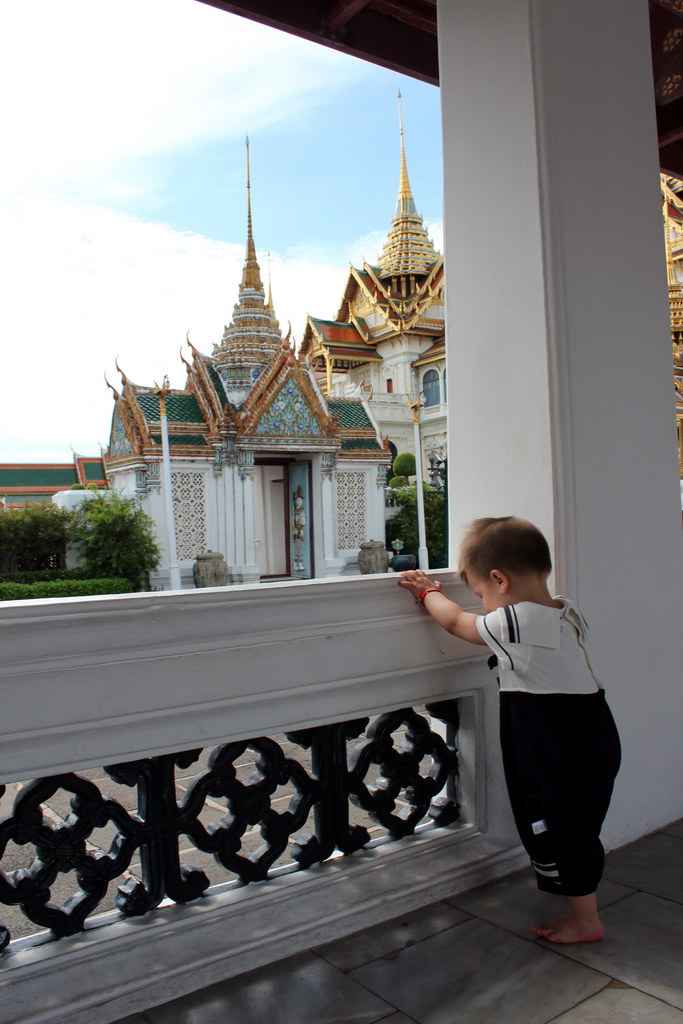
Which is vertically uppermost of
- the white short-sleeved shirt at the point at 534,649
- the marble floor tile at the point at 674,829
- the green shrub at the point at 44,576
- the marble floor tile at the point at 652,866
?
the white short-sleeved shirt at the point at 534,649

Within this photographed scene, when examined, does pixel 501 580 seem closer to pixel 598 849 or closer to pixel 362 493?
pixel 598 849

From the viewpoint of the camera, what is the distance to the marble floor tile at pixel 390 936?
4.21 feet

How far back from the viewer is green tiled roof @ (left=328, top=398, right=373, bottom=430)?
1330 centimetres

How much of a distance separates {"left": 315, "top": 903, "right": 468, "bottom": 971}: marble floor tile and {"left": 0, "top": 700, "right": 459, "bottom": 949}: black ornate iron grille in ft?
0.47

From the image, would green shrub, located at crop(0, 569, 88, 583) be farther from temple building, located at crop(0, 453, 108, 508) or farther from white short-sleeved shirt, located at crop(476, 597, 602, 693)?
white short-sleeved shirt, located at crop(476, 597, 602, 693)

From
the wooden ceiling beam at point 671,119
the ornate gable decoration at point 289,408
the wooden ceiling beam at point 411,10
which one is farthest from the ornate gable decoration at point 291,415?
the wooden ceiling beam at point 411,10

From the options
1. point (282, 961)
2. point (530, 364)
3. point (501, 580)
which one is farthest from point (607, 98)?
point (282, 961)

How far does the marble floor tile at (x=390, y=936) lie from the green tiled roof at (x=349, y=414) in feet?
39.1

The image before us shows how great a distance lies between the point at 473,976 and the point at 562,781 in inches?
13.2

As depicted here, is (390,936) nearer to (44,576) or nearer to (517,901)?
(517,901)

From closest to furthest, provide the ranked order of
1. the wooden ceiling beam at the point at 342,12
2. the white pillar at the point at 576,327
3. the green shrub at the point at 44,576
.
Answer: the white pillar at the point at 576,327, the wooden ceiling beam at the point at 342,12, the green shrub at the point at 44,576

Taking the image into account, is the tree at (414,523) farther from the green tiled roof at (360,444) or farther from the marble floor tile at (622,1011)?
the marble floor tile at (622,1011)

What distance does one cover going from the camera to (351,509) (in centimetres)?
1313

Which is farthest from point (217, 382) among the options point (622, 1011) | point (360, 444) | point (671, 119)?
point (622, 1011)
